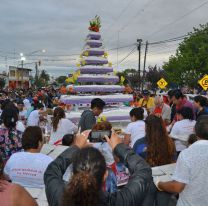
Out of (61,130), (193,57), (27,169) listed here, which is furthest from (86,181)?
(193,57)

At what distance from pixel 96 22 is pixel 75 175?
40.0ft

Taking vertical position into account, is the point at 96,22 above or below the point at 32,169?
above

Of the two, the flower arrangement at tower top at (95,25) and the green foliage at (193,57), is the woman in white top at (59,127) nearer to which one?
the flower arrangement at tower top at (95,25)

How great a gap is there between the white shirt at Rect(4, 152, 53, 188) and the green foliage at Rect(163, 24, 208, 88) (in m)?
36.4

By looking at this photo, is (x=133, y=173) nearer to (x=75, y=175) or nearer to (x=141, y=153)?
(x=75, y=175)

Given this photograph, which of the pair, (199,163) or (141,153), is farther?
(141,153)

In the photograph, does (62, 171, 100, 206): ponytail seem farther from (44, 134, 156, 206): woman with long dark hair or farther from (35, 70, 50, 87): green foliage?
(35, 70, 50, 87): green foliage

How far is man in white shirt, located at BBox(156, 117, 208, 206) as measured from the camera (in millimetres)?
3078

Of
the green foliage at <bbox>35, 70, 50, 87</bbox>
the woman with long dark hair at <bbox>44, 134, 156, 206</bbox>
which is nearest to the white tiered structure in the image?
the woman with long dark hair at <bbox>44, 134, 156, 206</bbox>

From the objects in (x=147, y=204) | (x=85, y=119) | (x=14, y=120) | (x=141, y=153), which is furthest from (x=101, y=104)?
(x=147, y=204)

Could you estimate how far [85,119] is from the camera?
6746 mm

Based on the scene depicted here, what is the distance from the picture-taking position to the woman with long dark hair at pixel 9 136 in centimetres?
532

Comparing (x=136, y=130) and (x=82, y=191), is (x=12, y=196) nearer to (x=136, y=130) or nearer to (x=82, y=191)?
(x=82, y=191)

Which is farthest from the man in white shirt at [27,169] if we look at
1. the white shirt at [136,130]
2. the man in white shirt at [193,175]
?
the white shirt at [136,130]
